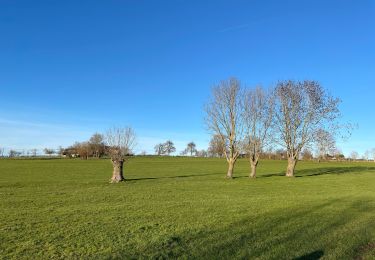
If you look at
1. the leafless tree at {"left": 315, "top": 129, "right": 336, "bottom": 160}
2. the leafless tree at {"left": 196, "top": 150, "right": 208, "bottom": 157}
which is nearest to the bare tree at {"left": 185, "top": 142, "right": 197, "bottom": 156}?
the leafless tree at {"left": 196, "top": 150, "right": 208, "bottom": 157}

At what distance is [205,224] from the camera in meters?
11.9

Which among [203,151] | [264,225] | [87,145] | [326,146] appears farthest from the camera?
[203,151]

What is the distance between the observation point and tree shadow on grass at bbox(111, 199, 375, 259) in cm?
807

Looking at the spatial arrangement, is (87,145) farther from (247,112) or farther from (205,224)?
(205,224)

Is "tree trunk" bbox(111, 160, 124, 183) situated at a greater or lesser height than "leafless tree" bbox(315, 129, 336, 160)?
lesser

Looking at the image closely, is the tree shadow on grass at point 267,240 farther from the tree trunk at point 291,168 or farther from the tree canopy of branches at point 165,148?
the tree canopy of branches at point 165,148

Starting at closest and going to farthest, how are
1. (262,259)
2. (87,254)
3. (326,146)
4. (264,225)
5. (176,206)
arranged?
(262,259) < (87,254) < (264,225) < (176,206) < (326,146)

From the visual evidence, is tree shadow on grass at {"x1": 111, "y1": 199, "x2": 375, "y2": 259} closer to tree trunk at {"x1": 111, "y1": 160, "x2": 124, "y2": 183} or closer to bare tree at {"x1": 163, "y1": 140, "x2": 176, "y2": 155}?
tree trunk at {"x1": 111, "y1": 160, "x2": 124, "y2": 183}

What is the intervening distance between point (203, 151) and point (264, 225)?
15935 centimetres

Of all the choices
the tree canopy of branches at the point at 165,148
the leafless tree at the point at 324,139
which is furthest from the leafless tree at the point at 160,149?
the leafless tree at the point at 324,139

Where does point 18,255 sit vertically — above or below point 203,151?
below

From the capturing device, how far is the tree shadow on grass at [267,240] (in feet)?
26.5

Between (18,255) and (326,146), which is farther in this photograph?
(326,146)

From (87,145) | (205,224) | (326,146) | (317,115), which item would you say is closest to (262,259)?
(205,224)
